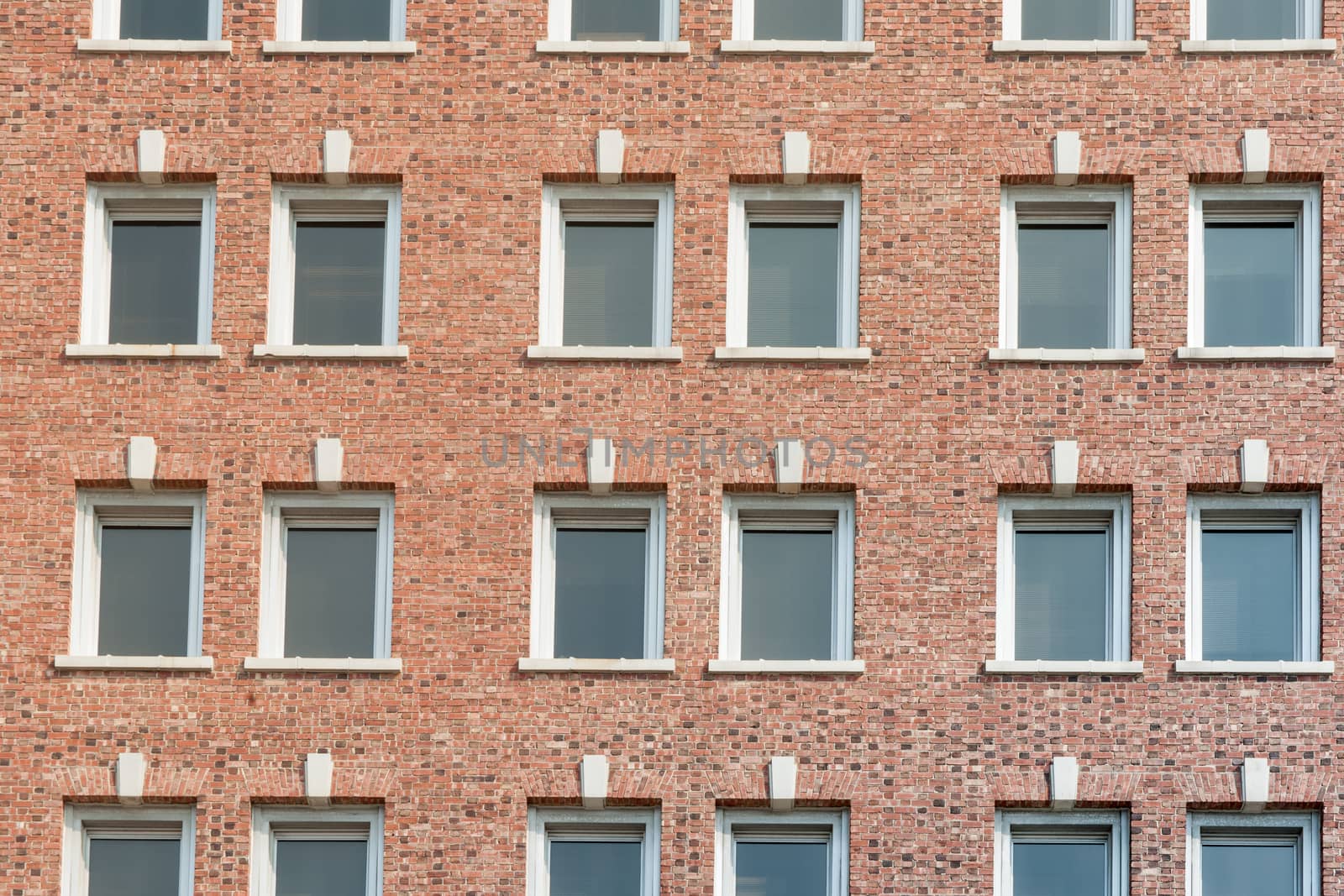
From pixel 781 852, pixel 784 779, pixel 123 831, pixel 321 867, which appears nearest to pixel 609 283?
pixel 784 779

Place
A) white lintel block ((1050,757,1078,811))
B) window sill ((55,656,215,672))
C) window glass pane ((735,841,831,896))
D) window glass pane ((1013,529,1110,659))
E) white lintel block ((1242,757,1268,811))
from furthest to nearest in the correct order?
window glass pane ((1013,529,1110,659)) < window glass pane ((735,841,831,896)) < window sill ((55,656,215,672)) < white lintel block ((1050,757,1078,811)) < white lintel block ((1242,757,1268,811))

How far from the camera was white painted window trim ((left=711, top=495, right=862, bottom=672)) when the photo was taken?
94.8ft

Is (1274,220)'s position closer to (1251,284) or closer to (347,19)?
(1251,284)

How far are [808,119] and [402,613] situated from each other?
27.2 feet

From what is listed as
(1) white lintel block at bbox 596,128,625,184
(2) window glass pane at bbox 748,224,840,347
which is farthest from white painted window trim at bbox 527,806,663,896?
(1) white lintel block at bbox 596,128,625,184

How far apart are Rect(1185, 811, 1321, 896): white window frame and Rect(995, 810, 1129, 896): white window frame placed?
0.77m

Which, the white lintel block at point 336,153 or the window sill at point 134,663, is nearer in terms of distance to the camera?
Result: the window sill at point 134,663

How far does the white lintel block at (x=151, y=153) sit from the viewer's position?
1170 inches

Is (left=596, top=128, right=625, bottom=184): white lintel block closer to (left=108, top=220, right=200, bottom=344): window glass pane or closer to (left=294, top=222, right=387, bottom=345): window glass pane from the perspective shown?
(left=294, top=222, right=387, bottom=345): window glass pane

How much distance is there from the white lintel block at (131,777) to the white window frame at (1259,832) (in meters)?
12.9

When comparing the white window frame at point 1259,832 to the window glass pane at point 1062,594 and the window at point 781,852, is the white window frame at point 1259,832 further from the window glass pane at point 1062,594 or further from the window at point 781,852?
the window at point 781,852

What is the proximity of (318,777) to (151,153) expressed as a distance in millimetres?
8424

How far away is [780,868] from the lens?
93.8ft

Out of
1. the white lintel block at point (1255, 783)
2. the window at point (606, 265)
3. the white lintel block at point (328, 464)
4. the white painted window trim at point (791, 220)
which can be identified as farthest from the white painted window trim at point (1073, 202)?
the white lintel block at point (328, 464)
